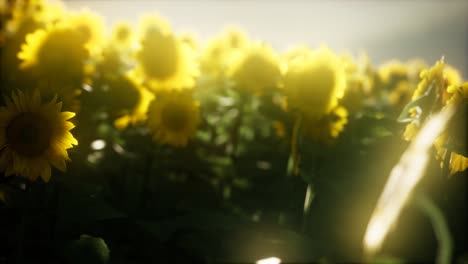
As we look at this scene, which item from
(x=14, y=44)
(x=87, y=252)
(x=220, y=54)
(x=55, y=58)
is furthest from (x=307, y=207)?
(x=220, y=54)

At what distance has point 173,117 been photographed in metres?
1.91

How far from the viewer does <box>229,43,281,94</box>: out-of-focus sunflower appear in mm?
1971

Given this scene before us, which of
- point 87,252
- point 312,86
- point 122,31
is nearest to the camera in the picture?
point 87,252

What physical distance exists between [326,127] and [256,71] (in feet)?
2.00

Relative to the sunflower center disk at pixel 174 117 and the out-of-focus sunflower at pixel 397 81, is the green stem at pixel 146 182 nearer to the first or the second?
the sunflower center disk at pixel 174 117

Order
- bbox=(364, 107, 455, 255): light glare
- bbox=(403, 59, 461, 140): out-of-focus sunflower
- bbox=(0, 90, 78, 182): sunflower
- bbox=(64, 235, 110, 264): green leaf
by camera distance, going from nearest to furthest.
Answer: bbox=(364, 107, 455, 255): light glare, bbox=(64, 235, 110, 264): green leaf, bbox=(0, 90, 78, 182): sunflower, bbox=(403, 59, 461, 140): out-of-focus sunflower

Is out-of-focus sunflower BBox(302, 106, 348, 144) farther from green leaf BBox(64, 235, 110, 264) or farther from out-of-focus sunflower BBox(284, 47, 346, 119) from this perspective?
green leaf BBox(64, 235, 110, 264)

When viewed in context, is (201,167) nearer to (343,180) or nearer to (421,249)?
(343,180)

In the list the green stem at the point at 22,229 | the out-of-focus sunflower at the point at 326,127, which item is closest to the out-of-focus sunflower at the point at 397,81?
the out-of-focus sunflower at the point at 326,127

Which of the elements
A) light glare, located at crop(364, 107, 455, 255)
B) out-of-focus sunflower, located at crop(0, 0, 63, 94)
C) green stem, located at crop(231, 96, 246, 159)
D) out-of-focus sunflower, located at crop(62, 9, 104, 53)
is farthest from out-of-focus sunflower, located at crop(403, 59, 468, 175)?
out-of-focus sunflower, located at crop(62, 9, 104, 53)

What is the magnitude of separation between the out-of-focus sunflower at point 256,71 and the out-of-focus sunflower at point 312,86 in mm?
451

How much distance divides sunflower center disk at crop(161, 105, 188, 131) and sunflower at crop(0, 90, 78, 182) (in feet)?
2.68

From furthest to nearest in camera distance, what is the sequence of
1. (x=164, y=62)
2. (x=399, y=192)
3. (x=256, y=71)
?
1. (x=164, y=62)
2. (x=256, y=71)
3. (x=399, y=192)

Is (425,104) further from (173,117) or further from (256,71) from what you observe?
(173,117)
